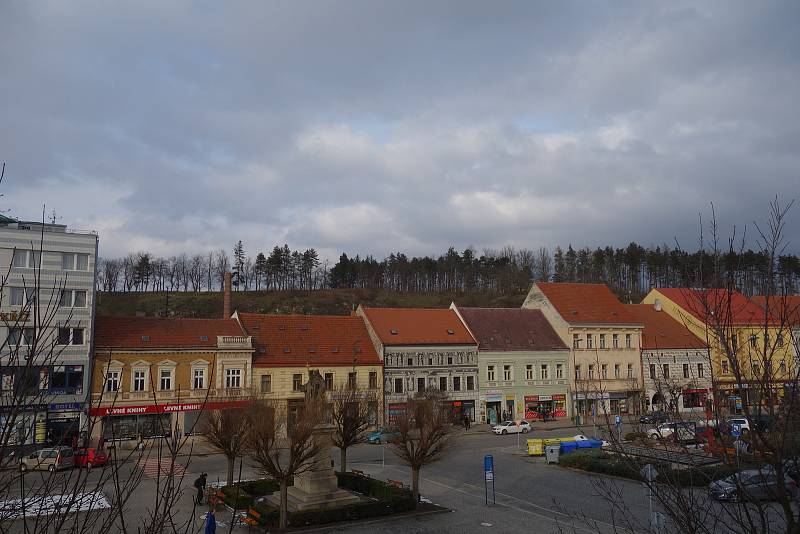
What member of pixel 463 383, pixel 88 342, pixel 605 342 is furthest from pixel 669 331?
pixel 88 342

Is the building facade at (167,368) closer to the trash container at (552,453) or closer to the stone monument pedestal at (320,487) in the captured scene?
the stone monument pedestal at (320,487)

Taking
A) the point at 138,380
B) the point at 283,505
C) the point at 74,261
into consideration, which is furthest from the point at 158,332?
the point at 283,505

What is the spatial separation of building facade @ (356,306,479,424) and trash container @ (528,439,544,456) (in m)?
12.3

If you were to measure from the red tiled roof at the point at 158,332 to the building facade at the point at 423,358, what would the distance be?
38.2ft

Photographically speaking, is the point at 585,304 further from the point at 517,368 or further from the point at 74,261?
the point at 74,261

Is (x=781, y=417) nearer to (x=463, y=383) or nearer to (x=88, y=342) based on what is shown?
(x=88, y=342)

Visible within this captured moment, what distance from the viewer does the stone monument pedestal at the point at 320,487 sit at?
2255cm

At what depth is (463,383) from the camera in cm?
5047

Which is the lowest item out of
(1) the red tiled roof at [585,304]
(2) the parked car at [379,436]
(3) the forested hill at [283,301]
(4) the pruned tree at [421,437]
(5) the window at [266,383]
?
(2) the parked car at [379,436]

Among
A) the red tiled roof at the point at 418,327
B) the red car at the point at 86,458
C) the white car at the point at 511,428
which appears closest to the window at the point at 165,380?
the red car at the point at 86,458

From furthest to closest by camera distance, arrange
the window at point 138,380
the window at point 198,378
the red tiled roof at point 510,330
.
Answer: the red tiled roof at point 510,330
the window at point 198,378
the window at point 138,380

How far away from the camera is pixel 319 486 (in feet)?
76.0

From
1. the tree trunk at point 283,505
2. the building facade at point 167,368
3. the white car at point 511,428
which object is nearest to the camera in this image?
the tree trunk at point 283,505

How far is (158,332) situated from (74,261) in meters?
7.11
